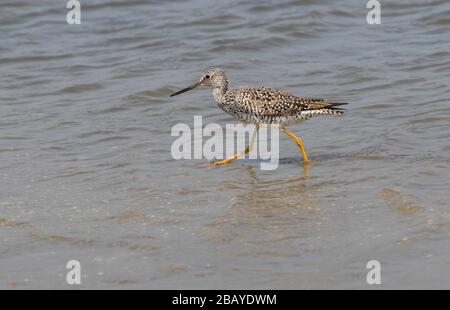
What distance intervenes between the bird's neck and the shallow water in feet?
2.71

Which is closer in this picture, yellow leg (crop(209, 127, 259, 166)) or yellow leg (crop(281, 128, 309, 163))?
yellow leg (crop(281, 128, 309, 163))

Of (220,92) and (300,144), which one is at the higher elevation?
(220,92)

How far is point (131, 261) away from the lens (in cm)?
705

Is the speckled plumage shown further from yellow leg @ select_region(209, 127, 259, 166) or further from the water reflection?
the water reflection

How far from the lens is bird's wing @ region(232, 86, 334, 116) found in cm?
1028

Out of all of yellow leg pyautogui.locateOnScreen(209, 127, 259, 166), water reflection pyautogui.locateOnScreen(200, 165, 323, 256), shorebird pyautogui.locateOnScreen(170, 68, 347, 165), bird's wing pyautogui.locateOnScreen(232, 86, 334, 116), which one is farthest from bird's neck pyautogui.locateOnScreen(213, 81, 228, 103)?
water reflection pyautogui.locateOnScreen(200, 165, 323, 256)

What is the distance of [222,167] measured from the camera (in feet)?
33.2

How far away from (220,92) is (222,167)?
3.45 ft

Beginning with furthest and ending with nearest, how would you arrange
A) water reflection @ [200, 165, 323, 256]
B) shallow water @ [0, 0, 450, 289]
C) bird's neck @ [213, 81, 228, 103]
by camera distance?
bird's neck @ [213, 81, 228, 103]
water reflection @ [200, 165, 323, 256]
shallow water @ [0, 0, 450, 289]

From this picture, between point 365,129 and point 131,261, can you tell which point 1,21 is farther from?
point 131,261

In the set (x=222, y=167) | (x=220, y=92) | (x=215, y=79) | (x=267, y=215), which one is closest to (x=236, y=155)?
(x=222, y=167)

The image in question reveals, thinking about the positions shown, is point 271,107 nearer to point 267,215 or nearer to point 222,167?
point 222,167

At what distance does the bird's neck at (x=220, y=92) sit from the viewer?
10625 mm

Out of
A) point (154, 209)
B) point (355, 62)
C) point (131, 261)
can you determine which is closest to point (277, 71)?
point (355, 62)
